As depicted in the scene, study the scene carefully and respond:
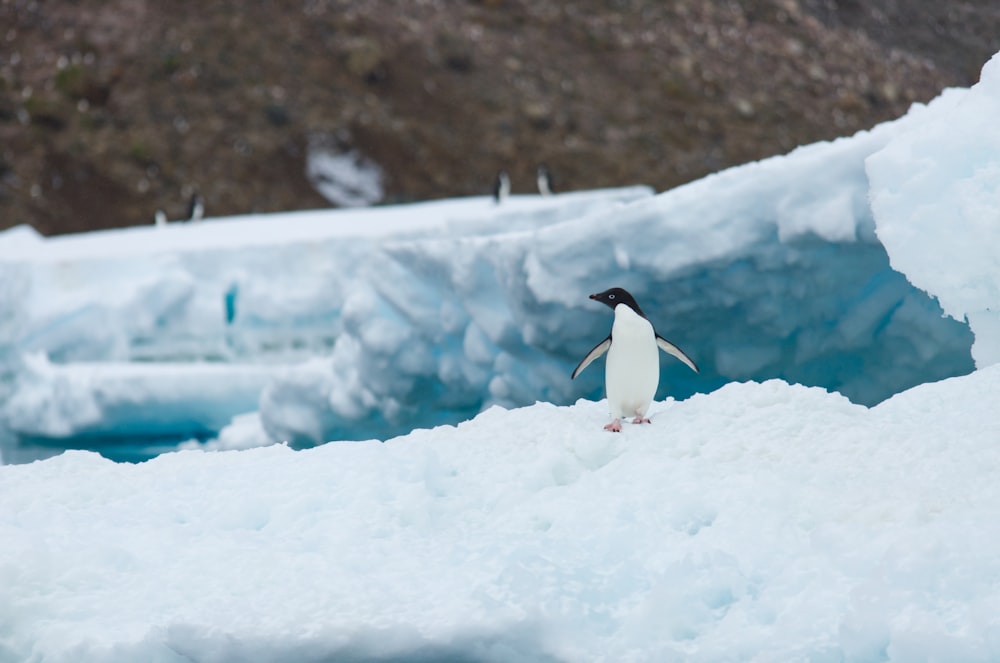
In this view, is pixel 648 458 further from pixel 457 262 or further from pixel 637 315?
pixel 457 262

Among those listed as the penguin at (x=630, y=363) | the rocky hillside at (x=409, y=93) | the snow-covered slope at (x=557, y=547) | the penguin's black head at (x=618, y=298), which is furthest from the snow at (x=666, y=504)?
the rocky hillside at (x=409, y=93)

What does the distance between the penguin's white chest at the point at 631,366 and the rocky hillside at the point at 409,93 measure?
2052 centimetres

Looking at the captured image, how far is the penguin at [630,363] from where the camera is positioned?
3.85 meters

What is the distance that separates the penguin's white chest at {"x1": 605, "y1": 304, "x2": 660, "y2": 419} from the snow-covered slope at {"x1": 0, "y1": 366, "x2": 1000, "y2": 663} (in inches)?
12.8

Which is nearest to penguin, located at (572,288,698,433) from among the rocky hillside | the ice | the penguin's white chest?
the penguin's white chest

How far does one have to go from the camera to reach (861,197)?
5.05 metres

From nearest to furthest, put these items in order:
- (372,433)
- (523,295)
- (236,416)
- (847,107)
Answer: (523,295) < (372,433) < (236,416) < (847,107)

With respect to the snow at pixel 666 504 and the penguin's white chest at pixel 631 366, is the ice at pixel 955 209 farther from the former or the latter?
the penguin's white chest at pixel 631 366

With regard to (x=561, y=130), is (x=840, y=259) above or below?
above

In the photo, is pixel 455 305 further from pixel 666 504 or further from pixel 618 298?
pixel 666 504

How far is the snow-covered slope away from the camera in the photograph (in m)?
2.66

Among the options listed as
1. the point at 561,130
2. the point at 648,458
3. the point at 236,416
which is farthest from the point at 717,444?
the point at 561,130

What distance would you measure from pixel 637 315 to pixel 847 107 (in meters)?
26.8

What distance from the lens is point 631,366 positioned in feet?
12.8
